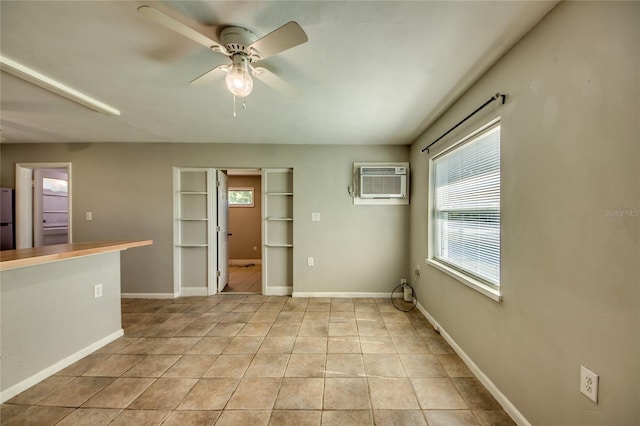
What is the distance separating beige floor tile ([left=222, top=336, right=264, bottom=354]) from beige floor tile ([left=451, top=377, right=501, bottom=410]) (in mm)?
1673

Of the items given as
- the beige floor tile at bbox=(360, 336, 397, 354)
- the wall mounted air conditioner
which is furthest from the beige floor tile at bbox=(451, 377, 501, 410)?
the wall mounted air conditioner

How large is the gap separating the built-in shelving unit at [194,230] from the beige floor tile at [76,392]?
1.79 meters

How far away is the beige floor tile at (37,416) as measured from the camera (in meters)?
1.38

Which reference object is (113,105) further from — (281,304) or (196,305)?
(281,304)

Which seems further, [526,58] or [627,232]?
[526,58]

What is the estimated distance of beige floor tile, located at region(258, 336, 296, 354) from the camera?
208 centimetres

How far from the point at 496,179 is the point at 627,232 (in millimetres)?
845

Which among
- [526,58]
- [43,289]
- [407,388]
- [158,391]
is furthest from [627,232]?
[43,289]

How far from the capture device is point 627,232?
842 millimetres

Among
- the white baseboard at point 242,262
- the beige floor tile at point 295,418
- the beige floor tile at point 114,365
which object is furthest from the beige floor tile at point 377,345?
the white baseboard at point 242,262

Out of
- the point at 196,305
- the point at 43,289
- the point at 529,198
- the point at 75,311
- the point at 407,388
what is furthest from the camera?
the point at 196,305

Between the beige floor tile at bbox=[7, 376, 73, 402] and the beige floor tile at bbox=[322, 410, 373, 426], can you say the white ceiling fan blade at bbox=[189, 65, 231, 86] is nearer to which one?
the beige floor tile at bbox=[322, 410, 373, 426]

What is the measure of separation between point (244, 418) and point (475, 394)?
1551 millimetres

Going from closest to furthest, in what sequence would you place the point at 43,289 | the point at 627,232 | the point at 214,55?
the point at 627,232, the point at 214,55, the point at 43,289
